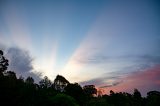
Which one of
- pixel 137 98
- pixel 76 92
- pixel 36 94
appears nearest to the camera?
pixel 36 94

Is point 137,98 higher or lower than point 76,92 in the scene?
higher

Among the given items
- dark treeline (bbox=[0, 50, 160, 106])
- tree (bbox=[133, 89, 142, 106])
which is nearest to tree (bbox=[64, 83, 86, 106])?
dark treeline (bbox=[0, 50, 160, 106])

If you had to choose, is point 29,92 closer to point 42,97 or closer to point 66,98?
point 42,97

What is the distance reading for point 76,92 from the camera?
10494 cm

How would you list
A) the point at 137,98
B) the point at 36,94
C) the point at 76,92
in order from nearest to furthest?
the point at 36,94 < the point at 76,92 < the point at 137,98

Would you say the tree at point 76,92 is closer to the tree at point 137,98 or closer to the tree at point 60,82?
the tree at point 60,82

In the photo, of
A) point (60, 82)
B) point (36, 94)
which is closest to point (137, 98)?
point (60, 82)

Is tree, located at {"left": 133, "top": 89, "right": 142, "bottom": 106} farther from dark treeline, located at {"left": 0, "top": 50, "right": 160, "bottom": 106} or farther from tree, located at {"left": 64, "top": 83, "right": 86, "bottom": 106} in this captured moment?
tree, located at {"left": 64, "top": 83, "right": 86, "bottom": 106}

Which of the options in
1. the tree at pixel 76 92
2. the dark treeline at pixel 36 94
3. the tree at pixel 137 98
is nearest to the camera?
the dark treeline at pixel 36 94

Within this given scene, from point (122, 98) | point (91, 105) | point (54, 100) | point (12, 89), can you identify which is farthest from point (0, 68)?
point (122, 98)

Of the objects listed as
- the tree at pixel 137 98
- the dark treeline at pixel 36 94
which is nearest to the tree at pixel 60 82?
the dark treeline at pixel 36 94

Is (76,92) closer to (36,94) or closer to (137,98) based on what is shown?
(36,94)

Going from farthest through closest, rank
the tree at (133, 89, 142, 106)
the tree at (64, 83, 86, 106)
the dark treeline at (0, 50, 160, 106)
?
the tree at (133, 89, 142, 106) → the tree at (64, 83, 86, 106) → the dark treeline at (0, 50, 160, 106)

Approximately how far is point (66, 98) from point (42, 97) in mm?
9948
